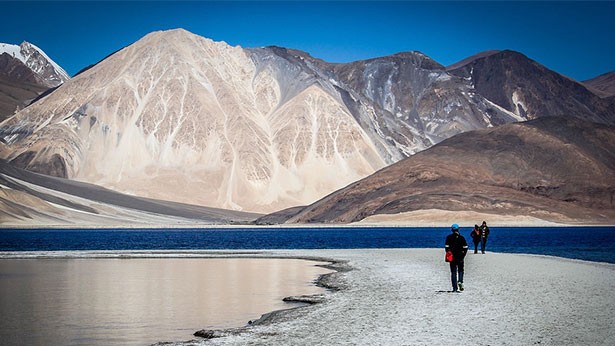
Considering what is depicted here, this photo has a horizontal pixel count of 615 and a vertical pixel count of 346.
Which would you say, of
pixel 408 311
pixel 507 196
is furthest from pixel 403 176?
pixel 408 311

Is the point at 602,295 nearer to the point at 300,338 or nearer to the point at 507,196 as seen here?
the point at 300,338

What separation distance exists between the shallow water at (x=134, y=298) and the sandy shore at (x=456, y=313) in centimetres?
207

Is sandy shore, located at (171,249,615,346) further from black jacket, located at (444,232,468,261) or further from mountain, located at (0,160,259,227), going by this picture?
mountain, located at (0,160,259,227)

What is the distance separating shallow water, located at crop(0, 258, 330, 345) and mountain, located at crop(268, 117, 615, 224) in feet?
363

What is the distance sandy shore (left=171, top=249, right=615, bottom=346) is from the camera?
16203mm

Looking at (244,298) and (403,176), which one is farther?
(403,176)

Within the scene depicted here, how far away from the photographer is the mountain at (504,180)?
494ft

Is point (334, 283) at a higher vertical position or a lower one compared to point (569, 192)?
lower

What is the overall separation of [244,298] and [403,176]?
147 meters

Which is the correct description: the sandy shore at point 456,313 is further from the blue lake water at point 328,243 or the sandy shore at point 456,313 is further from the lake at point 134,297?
the blue lake water at point 328,243

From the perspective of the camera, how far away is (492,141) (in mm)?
185750

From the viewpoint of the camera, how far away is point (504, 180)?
168 meters

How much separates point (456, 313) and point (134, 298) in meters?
11.2

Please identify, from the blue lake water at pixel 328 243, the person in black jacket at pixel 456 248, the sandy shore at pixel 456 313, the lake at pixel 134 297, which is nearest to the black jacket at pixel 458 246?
the person in black jacket at pixel 456 248
